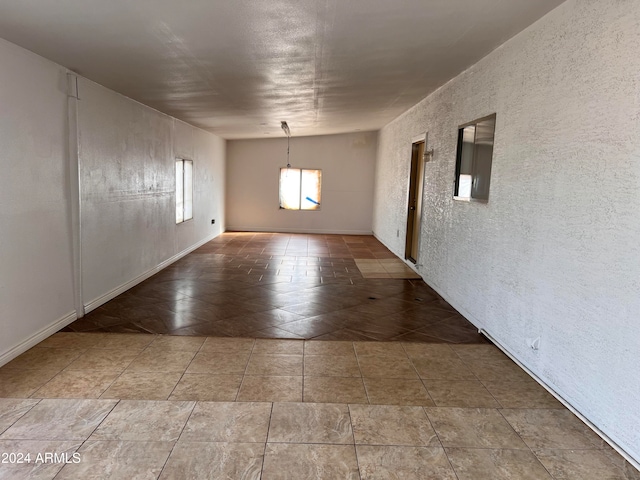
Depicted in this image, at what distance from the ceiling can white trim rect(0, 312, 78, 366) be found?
2151mm

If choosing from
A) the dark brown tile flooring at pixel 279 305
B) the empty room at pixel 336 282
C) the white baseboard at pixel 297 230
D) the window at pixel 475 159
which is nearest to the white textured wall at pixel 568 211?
the empty room at pixel 336 282

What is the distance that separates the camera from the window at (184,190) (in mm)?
7262

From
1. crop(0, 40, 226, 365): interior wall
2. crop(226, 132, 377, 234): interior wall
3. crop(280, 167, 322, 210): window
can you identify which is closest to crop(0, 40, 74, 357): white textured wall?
crop(0, 40, 226, 365): interior wall

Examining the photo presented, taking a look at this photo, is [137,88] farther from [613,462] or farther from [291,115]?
[613,462]

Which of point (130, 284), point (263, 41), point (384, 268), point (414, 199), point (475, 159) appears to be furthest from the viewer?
point (414, 199)

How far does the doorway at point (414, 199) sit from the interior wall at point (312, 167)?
3.76 m

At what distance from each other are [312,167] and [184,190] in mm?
3921

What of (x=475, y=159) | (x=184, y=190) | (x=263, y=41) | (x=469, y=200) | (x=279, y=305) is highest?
(x=263, y=41)

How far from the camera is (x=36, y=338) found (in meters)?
3.38

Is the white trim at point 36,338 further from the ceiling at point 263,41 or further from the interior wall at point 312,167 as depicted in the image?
the interior wall at point 312,167

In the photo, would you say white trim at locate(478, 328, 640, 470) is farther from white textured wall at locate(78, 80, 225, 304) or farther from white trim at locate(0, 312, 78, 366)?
white textured wall at locate(78, 80, 225, 304)

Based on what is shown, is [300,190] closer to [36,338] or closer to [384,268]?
[384,268]

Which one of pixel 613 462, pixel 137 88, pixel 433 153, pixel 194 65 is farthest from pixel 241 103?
pixel 613 462

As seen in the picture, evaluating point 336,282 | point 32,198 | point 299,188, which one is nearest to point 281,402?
point 32,198
